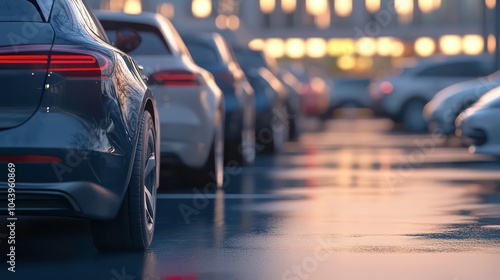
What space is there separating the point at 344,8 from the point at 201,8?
43.2ft

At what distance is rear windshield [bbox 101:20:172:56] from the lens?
1162 cm

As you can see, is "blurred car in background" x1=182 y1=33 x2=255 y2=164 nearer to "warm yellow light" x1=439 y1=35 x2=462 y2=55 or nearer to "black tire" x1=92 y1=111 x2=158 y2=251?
"black tire" x1=92 y1=111 x2=158 y2=251

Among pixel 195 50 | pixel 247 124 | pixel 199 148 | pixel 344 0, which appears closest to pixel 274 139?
pixel 247 124

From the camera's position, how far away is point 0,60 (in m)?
6.91

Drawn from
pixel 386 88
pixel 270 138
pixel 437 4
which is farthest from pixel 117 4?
pixel 270 138

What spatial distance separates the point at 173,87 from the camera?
11664 millimetres

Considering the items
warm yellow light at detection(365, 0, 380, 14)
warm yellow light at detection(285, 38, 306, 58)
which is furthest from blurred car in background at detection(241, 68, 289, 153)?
warm yellow light at detection(285, 38, 306, 58)

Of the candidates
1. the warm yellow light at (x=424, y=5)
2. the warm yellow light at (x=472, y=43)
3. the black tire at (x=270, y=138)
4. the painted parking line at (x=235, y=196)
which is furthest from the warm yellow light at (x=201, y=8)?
the painted parking line at (x=235, y=196)

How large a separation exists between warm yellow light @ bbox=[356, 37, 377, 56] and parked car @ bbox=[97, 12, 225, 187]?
116967 mm

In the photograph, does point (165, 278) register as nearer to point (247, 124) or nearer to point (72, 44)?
point (72, 44)

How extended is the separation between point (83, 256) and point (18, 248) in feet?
1.62

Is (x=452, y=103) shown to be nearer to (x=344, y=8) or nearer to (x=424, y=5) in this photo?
(x=424, y=5)

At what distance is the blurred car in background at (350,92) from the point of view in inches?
2211

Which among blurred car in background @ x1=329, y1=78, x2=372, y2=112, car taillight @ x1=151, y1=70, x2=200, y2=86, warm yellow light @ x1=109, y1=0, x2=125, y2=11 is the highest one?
car taillight @ x1=151, y1=70, x2=200, y2=86
